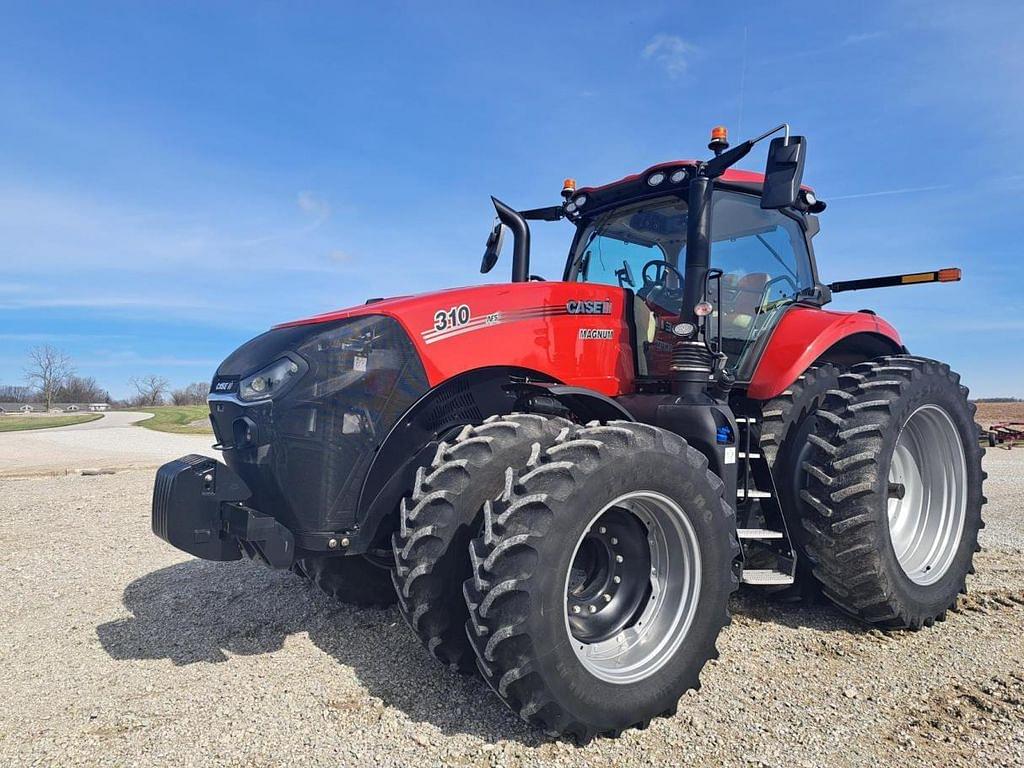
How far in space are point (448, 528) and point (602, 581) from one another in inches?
35.3

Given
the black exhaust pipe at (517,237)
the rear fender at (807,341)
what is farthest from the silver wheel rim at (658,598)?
the black exhaust pipe at (517,237)

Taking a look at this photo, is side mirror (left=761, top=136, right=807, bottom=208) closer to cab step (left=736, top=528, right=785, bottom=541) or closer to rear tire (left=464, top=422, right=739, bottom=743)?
rear tire (left=464, top=422, right=739, bottom=743)

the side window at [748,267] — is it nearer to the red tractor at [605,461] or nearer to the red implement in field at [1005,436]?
the red tractor at [605,461]

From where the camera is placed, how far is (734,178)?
4.35 metres

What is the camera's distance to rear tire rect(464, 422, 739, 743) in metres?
2.56

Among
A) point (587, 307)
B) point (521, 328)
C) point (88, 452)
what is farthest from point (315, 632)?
point (88, 452)

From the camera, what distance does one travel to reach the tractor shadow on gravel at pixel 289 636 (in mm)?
2988

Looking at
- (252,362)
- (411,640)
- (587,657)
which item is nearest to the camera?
(587,657)

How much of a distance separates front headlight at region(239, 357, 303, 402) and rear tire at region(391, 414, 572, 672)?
715 mm

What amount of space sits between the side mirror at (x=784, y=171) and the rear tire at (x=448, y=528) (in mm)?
1655

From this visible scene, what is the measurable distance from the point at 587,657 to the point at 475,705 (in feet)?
1.72

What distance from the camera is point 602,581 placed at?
130 inches

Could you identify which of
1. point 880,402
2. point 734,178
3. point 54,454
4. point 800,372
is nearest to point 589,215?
point 734,178

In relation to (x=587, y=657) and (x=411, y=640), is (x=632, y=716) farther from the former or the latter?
(x=411, y=640)
